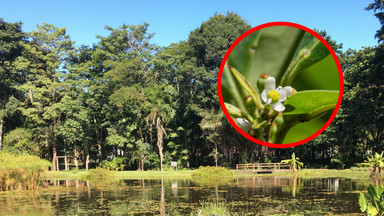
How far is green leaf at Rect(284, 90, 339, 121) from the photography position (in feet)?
4.85

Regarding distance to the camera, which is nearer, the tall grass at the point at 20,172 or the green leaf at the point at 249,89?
the green leaf at the point at 249,89

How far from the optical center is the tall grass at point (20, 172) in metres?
17.8

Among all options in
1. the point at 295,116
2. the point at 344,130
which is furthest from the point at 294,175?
the point at 295,116

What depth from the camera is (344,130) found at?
28328 mm

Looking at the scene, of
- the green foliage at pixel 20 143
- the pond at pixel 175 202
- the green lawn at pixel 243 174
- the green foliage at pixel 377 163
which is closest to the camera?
the pond at pixel 175 202

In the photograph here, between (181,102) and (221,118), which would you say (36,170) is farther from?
(181,102)

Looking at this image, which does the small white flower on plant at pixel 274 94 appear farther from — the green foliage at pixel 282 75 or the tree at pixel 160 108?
the tree at pixel 160 108

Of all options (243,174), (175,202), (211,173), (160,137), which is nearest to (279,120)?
(175,202)

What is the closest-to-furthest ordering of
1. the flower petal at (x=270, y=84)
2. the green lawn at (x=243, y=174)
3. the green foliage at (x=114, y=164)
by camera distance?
the flower petal at (x=270, y=84) → the green lawn at (x=243, y=174) → the green foliage at (x=114, y=164)

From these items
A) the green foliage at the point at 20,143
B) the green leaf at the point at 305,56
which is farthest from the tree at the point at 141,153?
the green leaf at the point at 305,56

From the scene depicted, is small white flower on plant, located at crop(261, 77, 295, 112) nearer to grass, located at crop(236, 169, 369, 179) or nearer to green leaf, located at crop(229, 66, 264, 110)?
green leaf, located at crop(229, 66, 264, 110)

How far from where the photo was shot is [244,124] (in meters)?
1.63

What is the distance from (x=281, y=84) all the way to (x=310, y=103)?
16 centimetres

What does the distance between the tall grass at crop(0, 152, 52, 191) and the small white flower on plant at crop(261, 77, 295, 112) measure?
1886 cm
